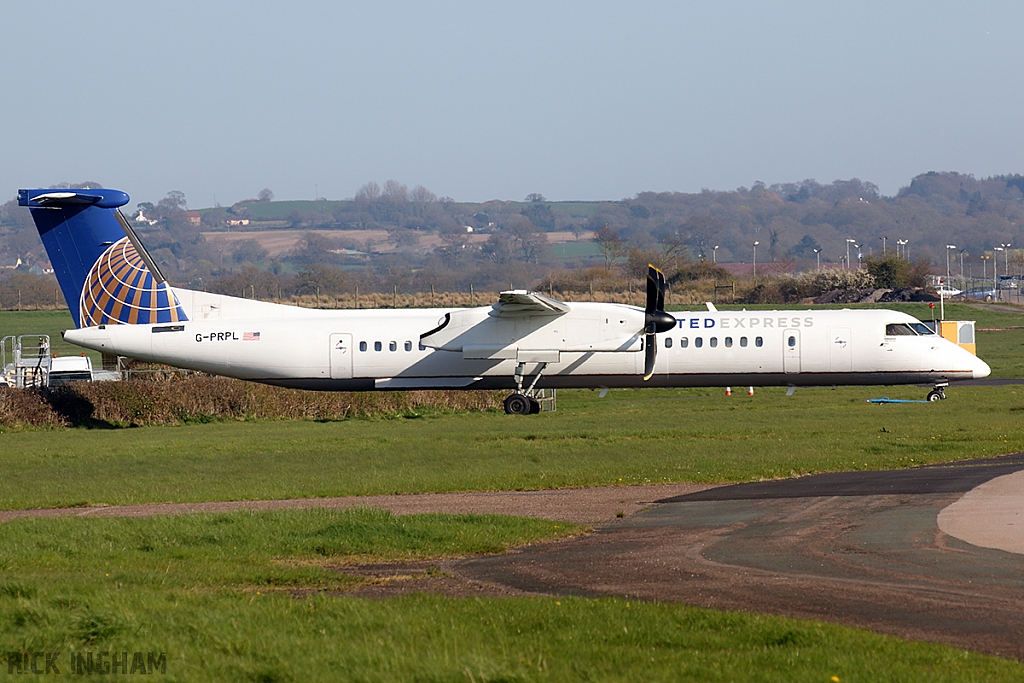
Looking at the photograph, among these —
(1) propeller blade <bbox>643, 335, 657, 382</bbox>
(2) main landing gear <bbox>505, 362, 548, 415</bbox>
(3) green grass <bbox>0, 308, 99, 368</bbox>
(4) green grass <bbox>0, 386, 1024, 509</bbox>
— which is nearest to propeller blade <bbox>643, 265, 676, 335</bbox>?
(1) propeller blade <bbox>643, 335, 657, 382</bbox>

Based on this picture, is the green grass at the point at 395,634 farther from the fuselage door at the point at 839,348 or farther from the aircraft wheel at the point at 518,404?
the fuselage door at the point at 839,348

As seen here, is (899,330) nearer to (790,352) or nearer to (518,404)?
(790,352)

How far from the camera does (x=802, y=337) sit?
31.8 meters

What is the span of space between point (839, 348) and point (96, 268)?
21.2m

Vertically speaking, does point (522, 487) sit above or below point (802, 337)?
below

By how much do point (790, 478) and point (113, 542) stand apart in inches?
412

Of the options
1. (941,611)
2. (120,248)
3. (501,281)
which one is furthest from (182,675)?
(501,281)

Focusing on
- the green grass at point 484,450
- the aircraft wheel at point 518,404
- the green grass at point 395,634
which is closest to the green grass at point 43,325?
the aircraft wheel at point 518,404

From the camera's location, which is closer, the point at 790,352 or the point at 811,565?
the point at 811,565

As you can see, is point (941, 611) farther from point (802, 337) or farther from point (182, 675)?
point (802, 337)

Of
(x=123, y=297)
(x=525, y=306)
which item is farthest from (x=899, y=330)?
(x=123, y=297)

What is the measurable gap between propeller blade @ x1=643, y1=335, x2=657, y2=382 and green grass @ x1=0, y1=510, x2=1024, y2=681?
19751 mm

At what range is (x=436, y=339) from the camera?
3062 centimetres

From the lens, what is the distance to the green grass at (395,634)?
7379mm
